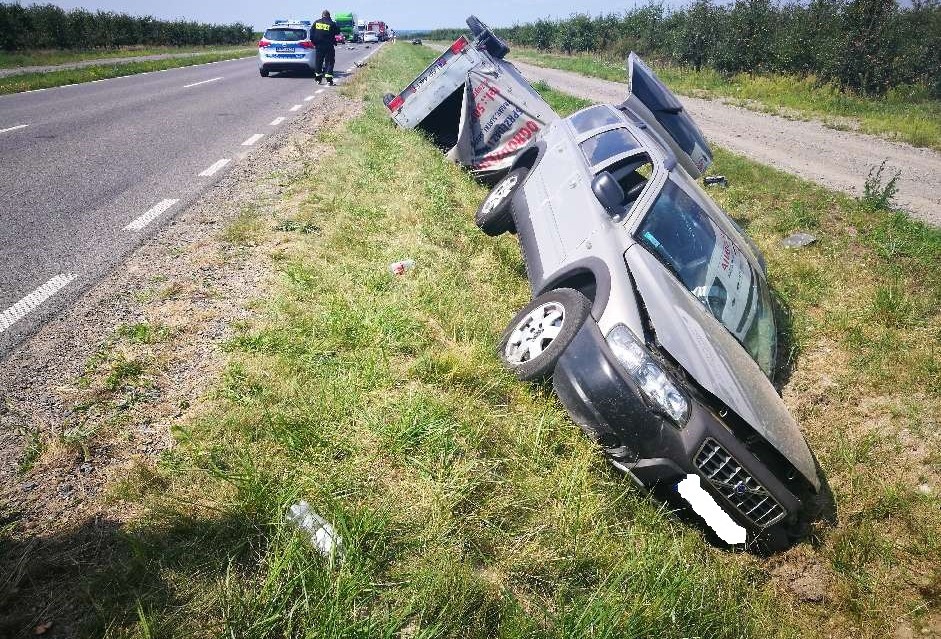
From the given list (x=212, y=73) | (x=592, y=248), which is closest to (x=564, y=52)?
(x=212, y=73)

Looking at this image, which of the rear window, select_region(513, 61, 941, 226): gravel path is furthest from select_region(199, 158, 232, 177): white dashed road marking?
the rear window

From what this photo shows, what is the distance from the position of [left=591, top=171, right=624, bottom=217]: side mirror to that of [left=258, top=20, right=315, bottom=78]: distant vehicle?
1739 centimetres

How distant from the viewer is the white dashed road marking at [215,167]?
647 cm

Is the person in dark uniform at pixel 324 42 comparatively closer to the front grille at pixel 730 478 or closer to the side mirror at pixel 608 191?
the side mirror at pixel 608 191

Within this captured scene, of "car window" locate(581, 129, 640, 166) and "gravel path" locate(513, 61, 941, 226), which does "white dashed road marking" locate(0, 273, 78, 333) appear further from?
"gravel path" locate(513, 61, 941, 226)

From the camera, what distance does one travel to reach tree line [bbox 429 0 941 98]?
56.3ft

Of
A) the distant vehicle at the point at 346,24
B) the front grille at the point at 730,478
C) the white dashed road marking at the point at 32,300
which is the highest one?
the distant vehicle at the point at 346,24

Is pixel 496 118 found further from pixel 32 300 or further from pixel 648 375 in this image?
pixel 32 300

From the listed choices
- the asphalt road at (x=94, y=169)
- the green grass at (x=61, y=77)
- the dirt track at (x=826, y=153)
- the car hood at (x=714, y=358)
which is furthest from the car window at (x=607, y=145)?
the green grass at (x=61, y=77)

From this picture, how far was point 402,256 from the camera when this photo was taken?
4.65 metres

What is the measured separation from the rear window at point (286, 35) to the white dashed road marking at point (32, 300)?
1674 centimetres

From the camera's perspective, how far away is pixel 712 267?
11.4 ft

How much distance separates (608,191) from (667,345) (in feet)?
4.11

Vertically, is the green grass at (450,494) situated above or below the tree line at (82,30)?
below
